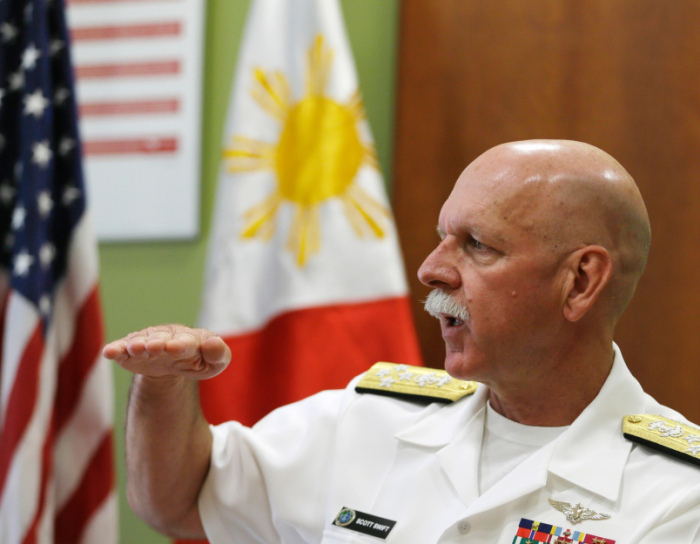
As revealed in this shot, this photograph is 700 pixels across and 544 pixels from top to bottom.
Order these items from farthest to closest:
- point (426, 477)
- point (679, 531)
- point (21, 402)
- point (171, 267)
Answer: point (171, 267)
point (21, 402)
point (426, 477)
point (679, 531)

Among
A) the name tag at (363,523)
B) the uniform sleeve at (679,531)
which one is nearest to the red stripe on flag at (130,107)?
the name tag at (363,523)

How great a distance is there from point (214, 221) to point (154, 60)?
2.22 ft

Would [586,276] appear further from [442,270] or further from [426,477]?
[426,477]

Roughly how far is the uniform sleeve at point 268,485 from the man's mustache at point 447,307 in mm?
310

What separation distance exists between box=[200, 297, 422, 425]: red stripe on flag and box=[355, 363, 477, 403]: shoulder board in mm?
558

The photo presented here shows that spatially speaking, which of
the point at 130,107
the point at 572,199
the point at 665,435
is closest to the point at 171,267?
Answer: the point at 130,107

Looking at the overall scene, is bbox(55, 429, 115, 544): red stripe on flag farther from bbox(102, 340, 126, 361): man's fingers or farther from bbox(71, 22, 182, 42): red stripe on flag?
bbox(71, 22, 182, 42): red stripe on flag

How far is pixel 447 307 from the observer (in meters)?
1.43

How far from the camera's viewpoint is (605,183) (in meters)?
1.42

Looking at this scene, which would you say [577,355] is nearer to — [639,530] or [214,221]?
[639,530]

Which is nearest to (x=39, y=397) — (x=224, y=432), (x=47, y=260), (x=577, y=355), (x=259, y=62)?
(x=47, y=260)

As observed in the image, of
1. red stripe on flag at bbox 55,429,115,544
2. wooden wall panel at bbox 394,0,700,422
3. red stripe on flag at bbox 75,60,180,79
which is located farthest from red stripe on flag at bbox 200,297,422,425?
red stripe on flag at bbox 75,60,180,79

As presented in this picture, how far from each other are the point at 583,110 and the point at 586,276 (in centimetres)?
100

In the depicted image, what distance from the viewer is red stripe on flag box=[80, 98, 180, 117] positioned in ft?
8.96
